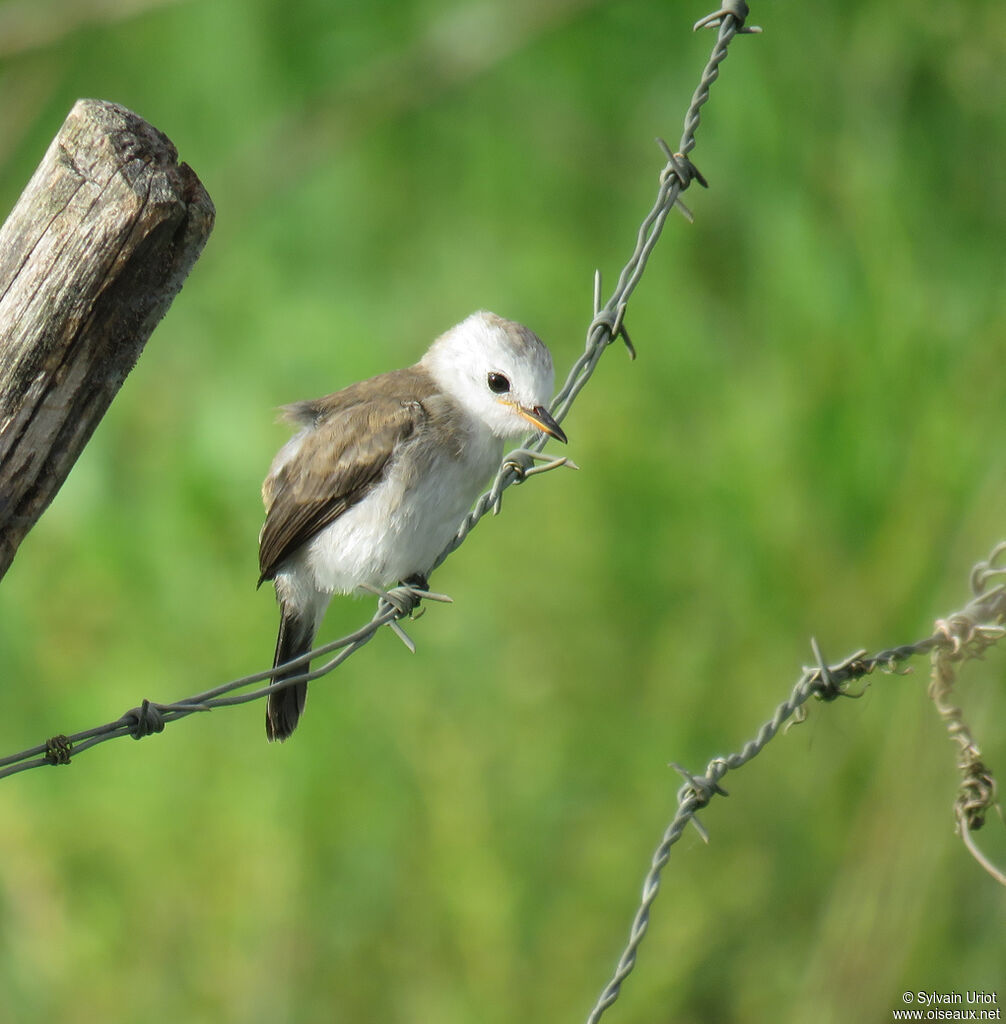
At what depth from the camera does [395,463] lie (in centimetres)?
359

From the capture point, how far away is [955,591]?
468cm

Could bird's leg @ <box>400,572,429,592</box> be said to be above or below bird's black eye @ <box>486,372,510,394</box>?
below

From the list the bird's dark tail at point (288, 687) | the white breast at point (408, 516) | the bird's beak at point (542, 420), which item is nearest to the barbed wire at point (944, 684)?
the bird's beak at point (542, 420)

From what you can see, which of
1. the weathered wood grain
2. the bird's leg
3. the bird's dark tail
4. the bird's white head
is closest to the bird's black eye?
the bird's white head

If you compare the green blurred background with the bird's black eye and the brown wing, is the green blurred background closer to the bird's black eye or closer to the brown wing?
the brown wing

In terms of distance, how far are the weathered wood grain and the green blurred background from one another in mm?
1955

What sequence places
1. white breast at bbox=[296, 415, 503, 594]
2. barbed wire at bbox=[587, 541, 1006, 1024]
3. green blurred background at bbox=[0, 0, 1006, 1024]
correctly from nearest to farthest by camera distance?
barbed wire at bbox=[587, 541, 1006, 1024]
white breast at bbox=[296, 415, 503, 594]
green blurred background at bbox=[0, 0, 1006, 1024]

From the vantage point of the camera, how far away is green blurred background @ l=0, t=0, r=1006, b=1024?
4.94 metres

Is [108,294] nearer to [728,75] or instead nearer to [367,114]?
[728,75]

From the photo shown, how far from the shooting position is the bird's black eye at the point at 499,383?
3.67 metres

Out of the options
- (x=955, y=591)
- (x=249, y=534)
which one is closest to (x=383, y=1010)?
(x=249, y=534)

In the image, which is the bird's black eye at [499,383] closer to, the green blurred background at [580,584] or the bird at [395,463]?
the bird at [395,463]

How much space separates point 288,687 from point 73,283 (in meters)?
1.93

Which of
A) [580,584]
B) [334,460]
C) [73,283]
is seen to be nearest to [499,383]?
[334,460]
